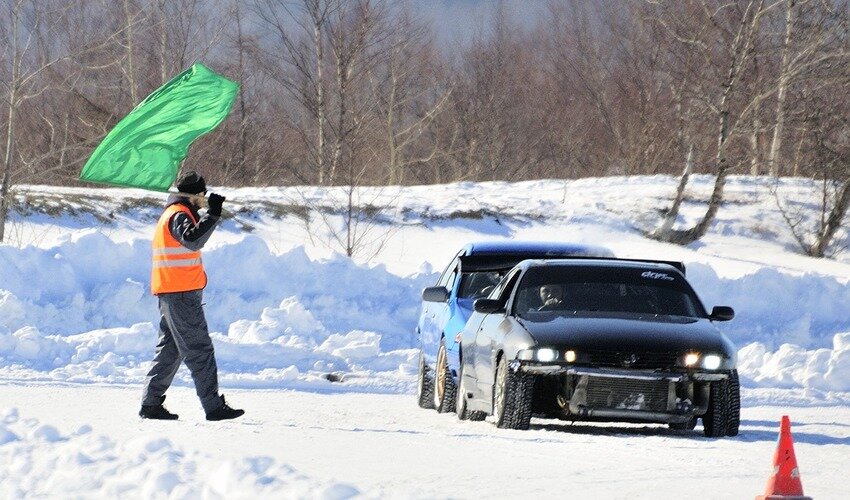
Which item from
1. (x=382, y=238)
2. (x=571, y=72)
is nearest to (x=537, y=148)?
(x=571, y=72)

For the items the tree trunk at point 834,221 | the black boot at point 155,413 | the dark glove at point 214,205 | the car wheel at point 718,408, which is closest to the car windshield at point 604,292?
the car wheel at point 718,408

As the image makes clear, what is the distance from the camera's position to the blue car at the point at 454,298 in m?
13.0

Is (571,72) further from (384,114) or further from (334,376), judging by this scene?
(334,376)

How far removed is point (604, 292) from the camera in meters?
11.6

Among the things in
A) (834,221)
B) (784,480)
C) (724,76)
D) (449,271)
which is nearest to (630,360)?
(784,480)

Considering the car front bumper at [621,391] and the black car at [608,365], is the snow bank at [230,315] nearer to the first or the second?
the black car at [608,365]

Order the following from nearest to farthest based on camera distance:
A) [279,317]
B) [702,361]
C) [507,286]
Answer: [702,361] < [507,286] < [279,317]

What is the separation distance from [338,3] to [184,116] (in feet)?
81.4

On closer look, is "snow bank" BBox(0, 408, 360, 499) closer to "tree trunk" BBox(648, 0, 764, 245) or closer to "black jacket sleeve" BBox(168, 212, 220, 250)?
"black jacket sleeve" BBox(168, 212, 220, 250)

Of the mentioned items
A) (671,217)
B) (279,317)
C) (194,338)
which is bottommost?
(279,317)

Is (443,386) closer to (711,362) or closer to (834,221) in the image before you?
(711,362)

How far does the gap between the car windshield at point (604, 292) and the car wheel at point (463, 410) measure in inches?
40.4

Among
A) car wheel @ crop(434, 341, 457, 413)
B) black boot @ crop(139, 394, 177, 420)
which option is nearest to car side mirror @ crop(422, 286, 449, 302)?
car wheel @ crop(434, 341, 457, 413)

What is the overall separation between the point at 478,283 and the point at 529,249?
76cm
